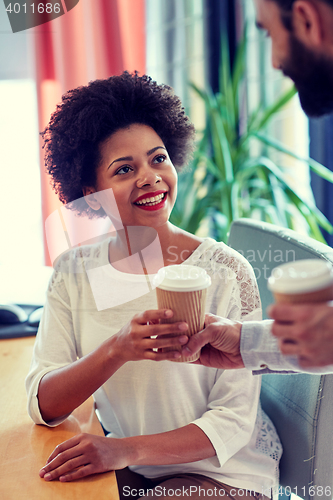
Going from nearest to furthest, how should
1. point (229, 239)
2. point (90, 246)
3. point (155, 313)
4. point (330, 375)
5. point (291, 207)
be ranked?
point (155, 313), point (330, 375), point (90, 246), point (229, 239), point (291, 207)

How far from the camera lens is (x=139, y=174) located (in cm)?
98

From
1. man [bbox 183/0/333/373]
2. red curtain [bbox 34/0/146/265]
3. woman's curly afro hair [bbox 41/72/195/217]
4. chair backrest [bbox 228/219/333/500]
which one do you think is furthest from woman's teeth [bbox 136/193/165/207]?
red curtain [bbox 34/0/146/265]

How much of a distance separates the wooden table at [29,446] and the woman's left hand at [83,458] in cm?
1

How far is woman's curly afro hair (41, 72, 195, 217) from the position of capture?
1008 millimetres

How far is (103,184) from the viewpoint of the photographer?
1033mm

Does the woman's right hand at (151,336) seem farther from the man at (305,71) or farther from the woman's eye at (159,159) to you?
the woman's eye at (159,159)

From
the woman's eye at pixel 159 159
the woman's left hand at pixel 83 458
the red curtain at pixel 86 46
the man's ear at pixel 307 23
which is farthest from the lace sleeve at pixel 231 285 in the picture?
the red curtain at pixel 86 46

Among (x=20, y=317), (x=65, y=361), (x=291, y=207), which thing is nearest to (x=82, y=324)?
(x=65, y=361)

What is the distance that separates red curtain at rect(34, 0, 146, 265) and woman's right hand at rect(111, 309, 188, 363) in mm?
1413

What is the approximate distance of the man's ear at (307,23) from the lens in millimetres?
427

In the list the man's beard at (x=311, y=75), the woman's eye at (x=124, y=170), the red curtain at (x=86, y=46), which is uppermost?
the red curtain at (x=86, y=46)

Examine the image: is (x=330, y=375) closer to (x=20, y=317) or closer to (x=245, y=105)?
(x=20, y=317)

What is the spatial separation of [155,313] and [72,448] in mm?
305

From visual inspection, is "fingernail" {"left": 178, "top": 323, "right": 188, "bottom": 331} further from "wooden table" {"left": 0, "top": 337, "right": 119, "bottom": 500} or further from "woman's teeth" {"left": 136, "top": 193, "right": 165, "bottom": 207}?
"woman's teeth" {"left": 136, "top": 193, "right": 165, "bottom": 207}
